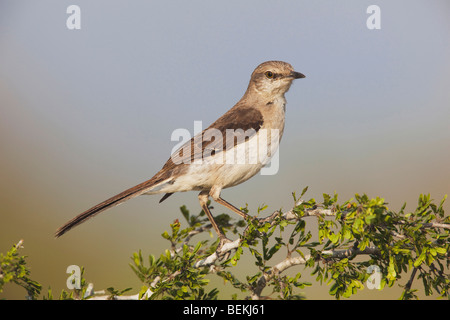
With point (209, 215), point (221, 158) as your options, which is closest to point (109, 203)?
point (209, 215)

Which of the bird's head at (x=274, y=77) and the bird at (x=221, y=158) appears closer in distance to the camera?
the bird at (x=221, y=158)

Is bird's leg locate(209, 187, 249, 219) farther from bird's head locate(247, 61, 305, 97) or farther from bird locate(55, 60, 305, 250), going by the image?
bird's head locate(247, 61, 305, 97)

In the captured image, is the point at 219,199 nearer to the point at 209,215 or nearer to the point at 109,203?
the point at 209,215

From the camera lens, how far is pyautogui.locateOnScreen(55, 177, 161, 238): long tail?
436 centimetres

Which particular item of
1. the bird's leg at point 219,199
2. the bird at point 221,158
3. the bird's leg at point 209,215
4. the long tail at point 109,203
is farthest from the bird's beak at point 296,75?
the long tail at point 109,203

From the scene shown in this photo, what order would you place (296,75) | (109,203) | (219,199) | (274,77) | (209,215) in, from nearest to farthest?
(109,203) → (209,215) → (219,199) → (296,75) → (274,77)

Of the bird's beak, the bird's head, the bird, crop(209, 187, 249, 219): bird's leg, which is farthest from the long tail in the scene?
the bird's beak

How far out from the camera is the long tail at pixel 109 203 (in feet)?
14.3

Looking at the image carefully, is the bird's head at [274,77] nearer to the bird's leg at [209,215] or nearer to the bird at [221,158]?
the bird at [221,158]

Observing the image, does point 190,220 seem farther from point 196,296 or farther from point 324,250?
point 324,250

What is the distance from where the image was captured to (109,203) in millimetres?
4617

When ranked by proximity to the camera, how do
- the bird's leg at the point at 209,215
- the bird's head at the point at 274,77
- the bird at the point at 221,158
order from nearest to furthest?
the bird's leg at the point at 209,215, the bird at the point at 221,158, the bird's head at the point at 274,77
